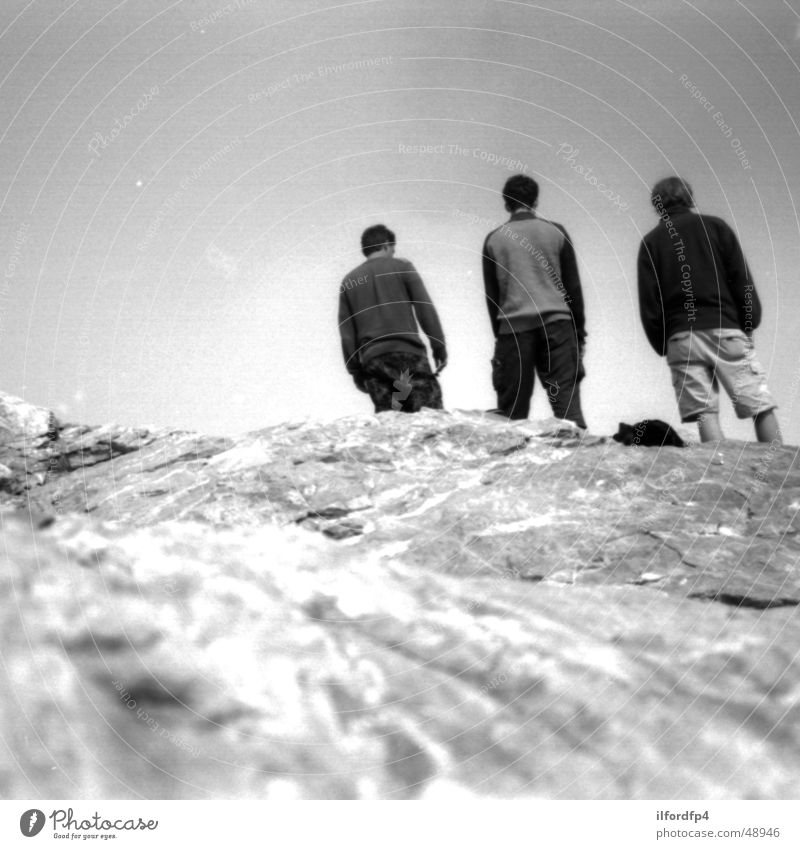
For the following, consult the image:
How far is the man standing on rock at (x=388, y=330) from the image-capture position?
4.46m

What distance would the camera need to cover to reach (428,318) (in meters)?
4.46

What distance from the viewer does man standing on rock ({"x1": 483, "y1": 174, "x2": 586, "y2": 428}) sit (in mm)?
4289

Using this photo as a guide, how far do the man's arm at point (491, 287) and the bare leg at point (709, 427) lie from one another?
1187 mm

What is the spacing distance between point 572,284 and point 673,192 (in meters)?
0.71

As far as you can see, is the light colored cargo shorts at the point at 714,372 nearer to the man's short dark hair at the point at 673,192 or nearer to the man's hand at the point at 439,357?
the man's short dark hair at the point at 673,192

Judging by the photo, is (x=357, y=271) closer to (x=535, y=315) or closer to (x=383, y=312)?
(x=383, y=312)

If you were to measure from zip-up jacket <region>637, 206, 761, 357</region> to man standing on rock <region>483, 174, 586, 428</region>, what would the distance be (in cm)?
39

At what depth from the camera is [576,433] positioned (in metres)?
3.84

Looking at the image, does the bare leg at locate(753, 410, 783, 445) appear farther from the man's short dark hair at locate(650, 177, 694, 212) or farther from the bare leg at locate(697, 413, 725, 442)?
the man's short dark hair at locate(650, 177, 694, 212)

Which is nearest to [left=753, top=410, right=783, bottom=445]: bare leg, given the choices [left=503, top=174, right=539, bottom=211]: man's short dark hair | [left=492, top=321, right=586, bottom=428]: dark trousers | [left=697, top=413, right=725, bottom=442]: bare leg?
[left=697, top=413, right=725, bottom=442]: bare leg

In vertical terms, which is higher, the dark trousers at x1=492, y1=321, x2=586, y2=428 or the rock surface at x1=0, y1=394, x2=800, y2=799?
the dark trousers at x1=492, y1=321, x2=586, y2=428

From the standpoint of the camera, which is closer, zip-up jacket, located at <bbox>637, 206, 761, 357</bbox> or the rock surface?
the rock surface

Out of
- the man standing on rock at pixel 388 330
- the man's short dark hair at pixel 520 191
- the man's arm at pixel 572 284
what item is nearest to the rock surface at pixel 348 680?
the man's arm at pixel 572 284

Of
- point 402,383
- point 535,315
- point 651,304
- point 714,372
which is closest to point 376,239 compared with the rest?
point 402,383
